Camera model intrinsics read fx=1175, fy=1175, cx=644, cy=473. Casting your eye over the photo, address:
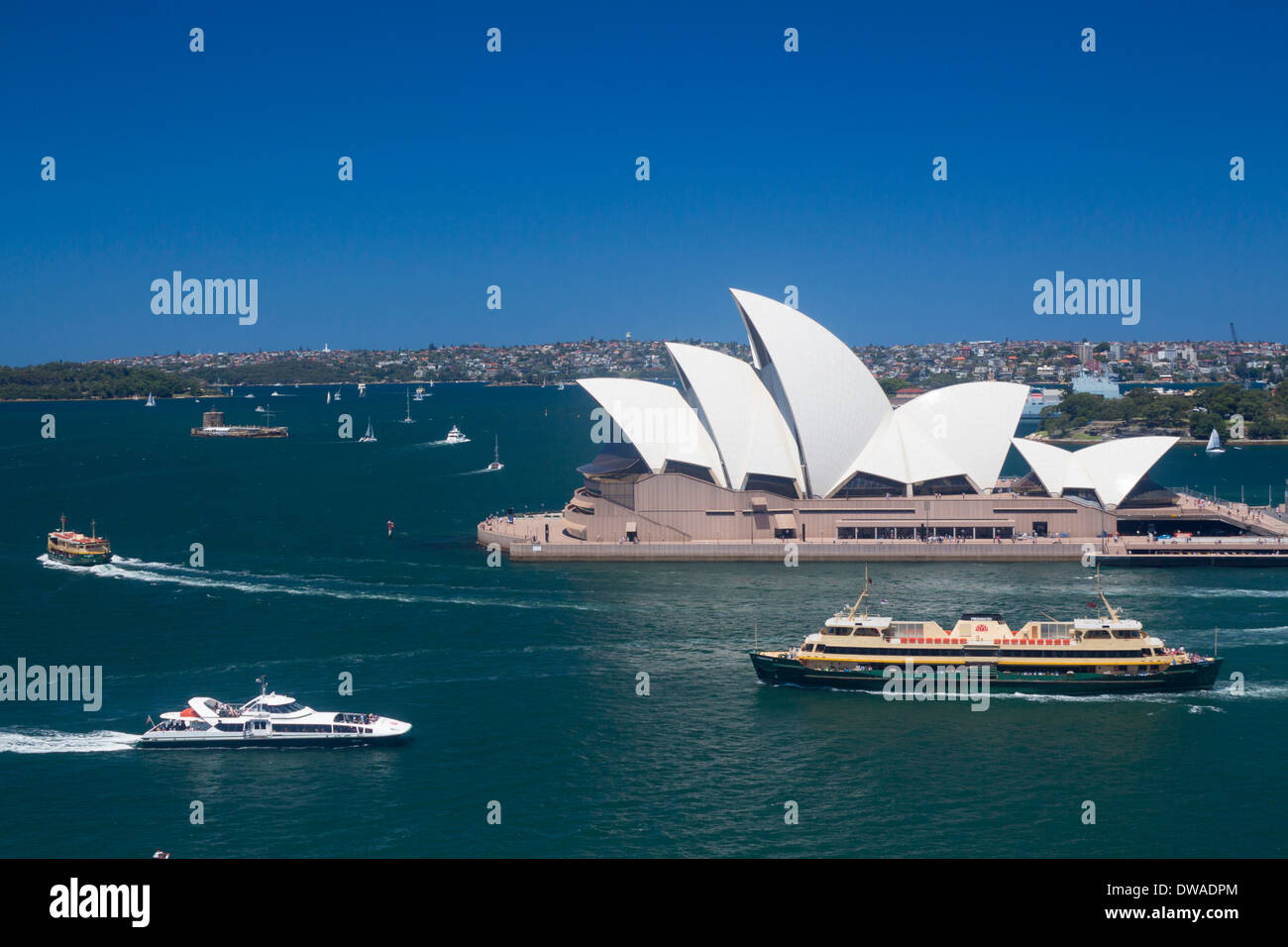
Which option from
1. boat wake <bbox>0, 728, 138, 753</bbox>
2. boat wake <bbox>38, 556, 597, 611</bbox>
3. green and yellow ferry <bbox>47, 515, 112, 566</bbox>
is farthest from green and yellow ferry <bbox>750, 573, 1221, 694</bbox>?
green and yellow ferry <bbox>47, 515, 112, 566</bbox>

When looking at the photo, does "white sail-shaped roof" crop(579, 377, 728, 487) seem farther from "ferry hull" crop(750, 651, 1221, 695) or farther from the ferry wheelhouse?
the ferry wheelhouse

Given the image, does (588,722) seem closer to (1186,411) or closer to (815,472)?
(815,472)

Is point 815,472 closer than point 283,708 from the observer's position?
No

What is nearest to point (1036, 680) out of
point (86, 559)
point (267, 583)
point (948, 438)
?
point (948, 438)

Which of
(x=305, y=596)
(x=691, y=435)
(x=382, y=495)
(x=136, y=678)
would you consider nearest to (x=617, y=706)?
(x=136, y=678)

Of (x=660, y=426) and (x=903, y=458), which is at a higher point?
(x=660, y=426)
